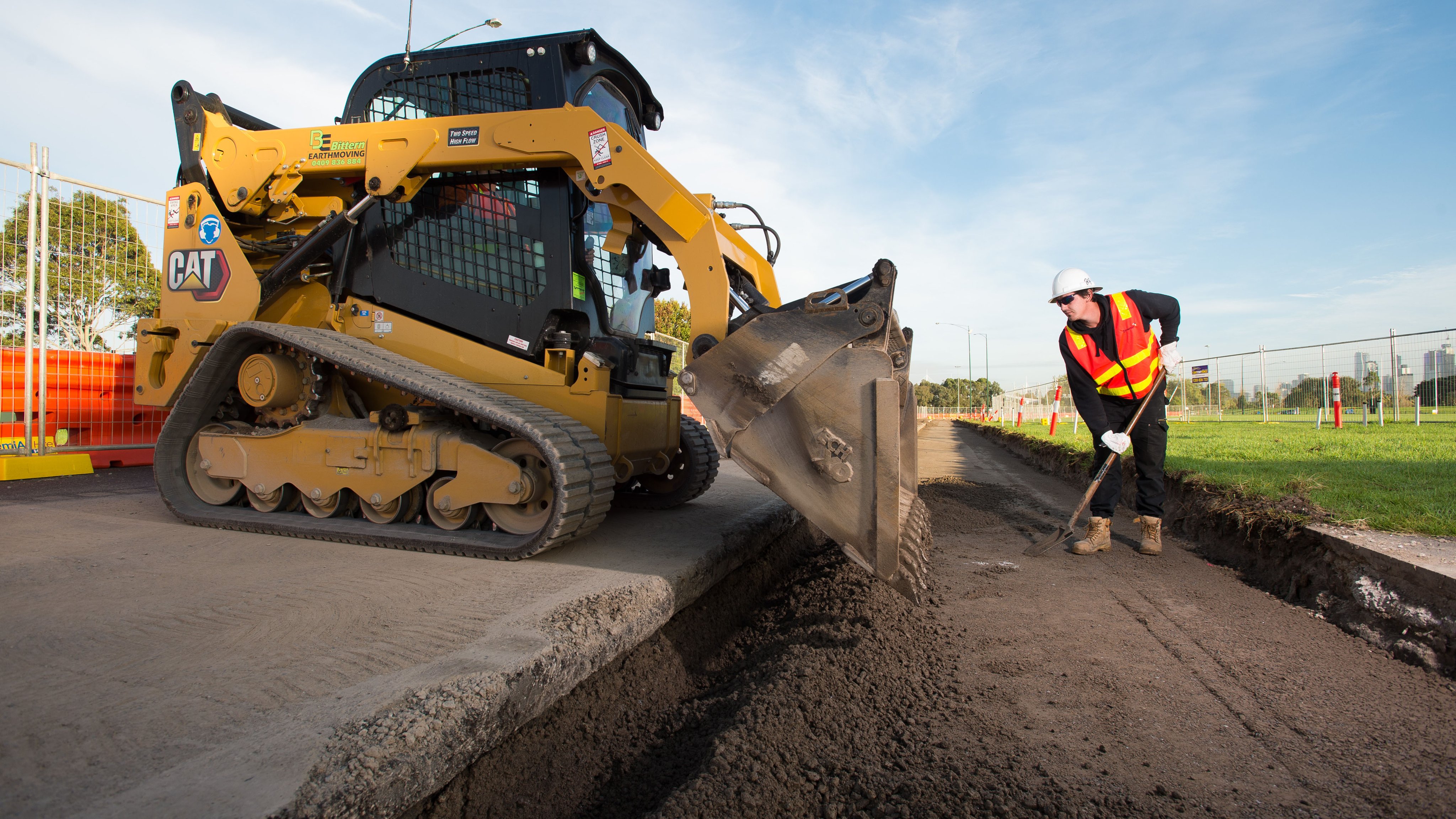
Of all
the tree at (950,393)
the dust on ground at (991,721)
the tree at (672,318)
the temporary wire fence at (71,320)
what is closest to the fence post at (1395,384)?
the dust on ground at (991,721)

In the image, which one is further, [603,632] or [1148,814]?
[603,632]

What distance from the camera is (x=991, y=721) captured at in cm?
209

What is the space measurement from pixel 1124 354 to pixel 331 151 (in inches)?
197

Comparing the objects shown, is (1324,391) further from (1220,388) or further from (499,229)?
(499,229)

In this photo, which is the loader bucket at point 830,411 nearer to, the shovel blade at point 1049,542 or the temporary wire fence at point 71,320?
the shovel blade at point 1049,542

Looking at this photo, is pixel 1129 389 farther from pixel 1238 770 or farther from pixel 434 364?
pixel 434 364

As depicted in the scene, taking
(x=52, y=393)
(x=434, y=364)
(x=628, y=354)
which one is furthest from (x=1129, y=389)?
(x=52, y=393)

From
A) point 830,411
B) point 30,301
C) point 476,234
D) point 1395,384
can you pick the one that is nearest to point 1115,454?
point 830,411

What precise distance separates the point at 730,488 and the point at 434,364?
2.97 metres

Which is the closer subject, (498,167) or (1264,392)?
(498,167)

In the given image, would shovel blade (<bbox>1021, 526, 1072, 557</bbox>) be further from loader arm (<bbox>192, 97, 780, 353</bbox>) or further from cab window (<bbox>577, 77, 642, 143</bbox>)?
cab window (<bbox>577, 77, 642, 143</bbox>)

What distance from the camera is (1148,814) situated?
1.60 metres

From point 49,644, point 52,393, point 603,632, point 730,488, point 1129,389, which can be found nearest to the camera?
point 49,644

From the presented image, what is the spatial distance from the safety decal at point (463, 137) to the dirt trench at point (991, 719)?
279 cm
